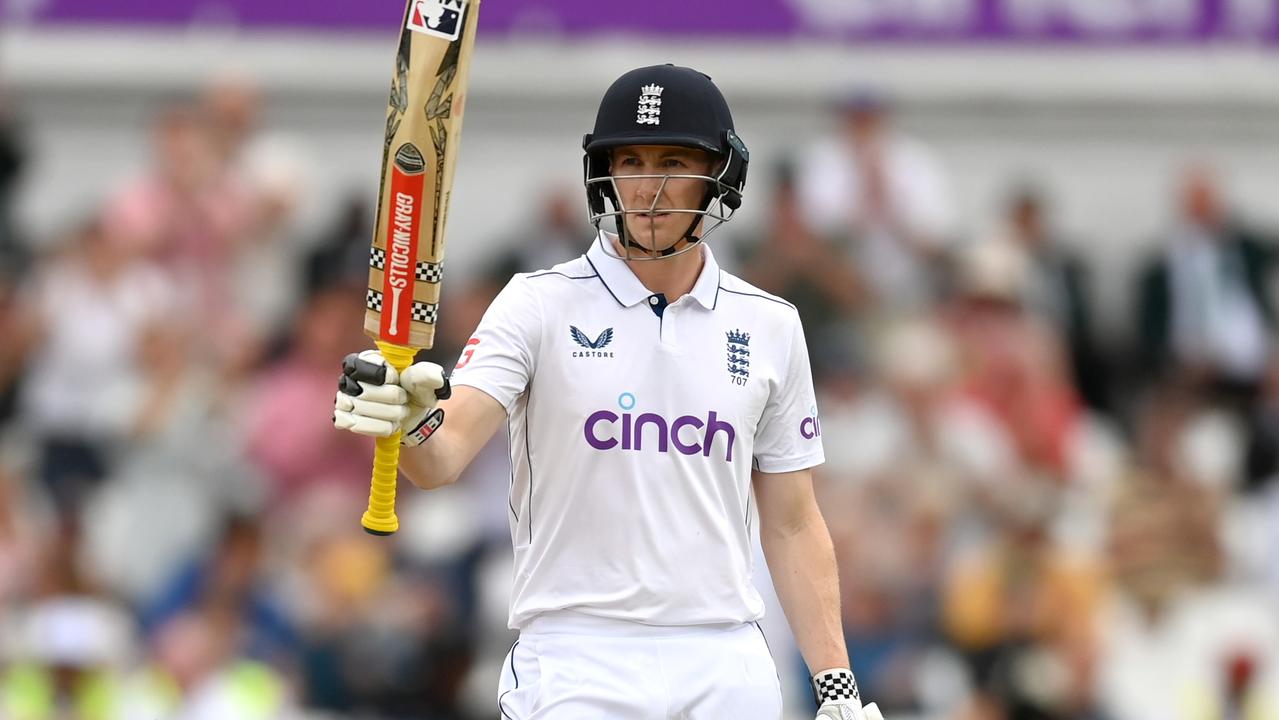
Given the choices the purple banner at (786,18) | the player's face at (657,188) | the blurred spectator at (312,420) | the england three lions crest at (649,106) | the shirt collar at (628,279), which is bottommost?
the blurred spectator at (312,420)

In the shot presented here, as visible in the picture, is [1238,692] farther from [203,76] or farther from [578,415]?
[203,76]

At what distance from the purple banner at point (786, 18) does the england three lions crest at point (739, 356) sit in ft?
24.3

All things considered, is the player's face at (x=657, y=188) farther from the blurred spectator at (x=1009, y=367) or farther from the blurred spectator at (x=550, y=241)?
the blurred spectator at (x=1009, y=367)

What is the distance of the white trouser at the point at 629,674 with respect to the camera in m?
4.87

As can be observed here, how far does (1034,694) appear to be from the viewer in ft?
30.6

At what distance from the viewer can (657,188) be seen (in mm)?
5051

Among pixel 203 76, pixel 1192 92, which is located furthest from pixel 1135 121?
pixel 203 76

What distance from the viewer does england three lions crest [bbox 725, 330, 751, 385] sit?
5070 mm

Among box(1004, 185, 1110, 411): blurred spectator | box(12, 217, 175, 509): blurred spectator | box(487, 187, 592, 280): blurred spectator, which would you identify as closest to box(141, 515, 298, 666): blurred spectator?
box(12, 217, 175, 509): blurred spectator

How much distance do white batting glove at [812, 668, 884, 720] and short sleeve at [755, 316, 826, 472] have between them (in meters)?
0.51

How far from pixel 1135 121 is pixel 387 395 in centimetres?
919

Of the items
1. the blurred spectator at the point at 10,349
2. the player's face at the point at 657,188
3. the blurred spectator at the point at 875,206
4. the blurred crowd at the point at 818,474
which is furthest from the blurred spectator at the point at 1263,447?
the player's face at the point at 657,188

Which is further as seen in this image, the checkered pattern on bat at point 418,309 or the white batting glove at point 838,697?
the white batting glove at point 838,697

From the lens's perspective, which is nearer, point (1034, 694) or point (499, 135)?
point (1034, 694)
